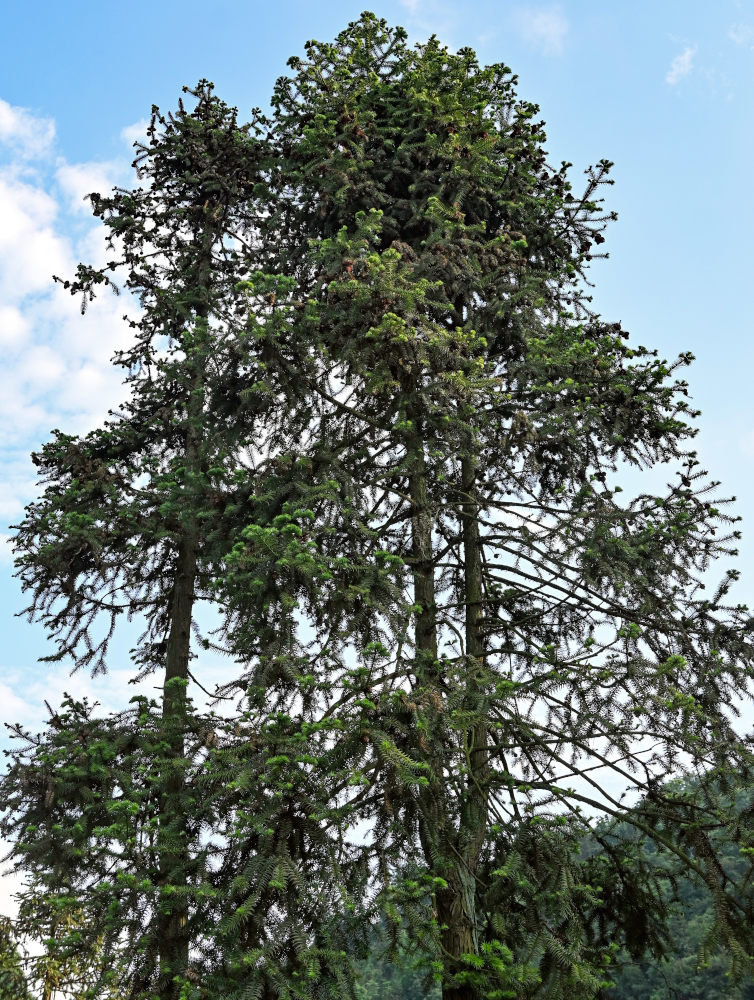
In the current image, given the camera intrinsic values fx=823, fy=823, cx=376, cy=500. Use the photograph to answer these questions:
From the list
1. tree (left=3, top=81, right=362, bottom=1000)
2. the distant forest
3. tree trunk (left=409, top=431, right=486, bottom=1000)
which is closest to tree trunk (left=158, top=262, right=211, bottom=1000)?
tree (left=3, top=81, right=362, bottom=1000)

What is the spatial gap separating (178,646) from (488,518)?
366 centimetres

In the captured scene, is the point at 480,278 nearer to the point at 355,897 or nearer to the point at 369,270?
the point at 369,270

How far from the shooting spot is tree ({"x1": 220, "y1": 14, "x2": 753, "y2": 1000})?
613 cm

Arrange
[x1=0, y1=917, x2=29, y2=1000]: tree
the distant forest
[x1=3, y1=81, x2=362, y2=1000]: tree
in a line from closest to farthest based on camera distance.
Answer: [x1=3, y1=81, x2=362, y2=1000]: tree → [x1=0, y1=917, x2=29, y2=1000]: tree → the distant forest

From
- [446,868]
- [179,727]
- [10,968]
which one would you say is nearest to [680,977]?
[10,968]

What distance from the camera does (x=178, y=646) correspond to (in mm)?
9047

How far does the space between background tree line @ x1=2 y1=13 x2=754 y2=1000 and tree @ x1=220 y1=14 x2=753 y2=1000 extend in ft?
0.14

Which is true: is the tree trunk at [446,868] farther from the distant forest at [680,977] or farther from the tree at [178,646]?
the distant forest at [680,977]

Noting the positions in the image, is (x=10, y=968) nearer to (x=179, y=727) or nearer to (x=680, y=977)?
(x=179, y=727)

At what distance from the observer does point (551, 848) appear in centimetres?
640

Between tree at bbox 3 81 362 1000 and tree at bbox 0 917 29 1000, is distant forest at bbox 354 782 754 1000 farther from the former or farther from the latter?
tree at bbox 3 81 362 1000

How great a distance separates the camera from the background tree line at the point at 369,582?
583 centimetres

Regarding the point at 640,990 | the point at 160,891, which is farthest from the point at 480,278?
the point at 640,990

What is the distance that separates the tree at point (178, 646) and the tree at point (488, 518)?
0.62m
